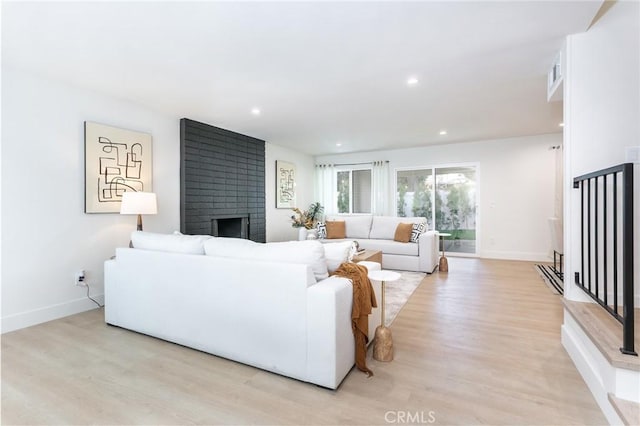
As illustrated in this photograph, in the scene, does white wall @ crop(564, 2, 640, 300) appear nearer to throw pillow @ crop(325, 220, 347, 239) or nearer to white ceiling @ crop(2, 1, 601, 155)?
white ceiling @ crop(2, 1, 601, 155)

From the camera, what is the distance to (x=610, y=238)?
2.24 meters

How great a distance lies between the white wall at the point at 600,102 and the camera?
211 centimetres

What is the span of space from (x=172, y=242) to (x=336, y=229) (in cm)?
364

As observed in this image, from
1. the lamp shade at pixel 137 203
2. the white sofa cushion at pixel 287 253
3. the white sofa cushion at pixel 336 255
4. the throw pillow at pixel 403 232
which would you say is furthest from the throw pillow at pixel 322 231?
the white sofa cushion at pixel 287 253

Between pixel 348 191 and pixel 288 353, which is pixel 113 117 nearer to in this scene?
pixel 288 353

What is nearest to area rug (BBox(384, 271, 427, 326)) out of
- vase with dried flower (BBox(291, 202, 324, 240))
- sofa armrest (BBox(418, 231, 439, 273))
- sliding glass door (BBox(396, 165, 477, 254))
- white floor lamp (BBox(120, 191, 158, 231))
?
sofa armrest (BBox(418, 231, 439, 273))

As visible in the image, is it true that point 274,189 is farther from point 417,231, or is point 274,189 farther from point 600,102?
point 600,102

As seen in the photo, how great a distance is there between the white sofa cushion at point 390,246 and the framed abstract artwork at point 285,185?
2.03 m

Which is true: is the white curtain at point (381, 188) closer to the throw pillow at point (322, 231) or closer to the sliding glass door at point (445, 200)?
the sliding glass door at point (445, 200)

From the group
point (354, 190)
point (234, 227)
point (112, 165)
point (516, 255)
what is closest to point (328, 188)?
point (354, 190)

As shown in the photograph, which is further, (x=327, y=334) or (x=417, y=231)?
(x=417, y=231)

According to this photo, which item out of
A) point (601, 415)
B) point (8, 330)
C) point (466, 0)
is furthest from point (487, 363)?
point (8, 330)

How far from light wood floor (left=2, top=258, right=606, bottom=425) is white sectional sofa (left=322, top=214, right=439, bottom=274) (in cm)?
201

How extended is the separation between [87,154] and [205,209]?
65.9 inches
